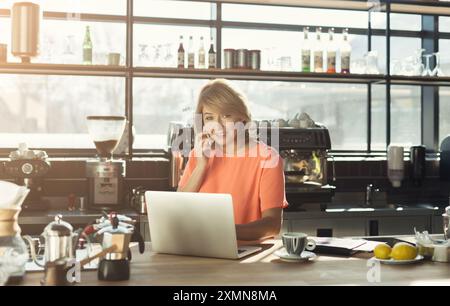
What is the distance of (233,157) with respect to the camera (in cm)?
280

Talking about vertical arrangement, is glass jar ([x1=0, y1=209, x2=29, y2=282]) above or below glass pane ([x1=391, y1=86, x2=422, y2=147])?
below

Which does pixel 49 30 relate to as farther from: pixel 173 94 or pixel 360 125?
pixel 360 125

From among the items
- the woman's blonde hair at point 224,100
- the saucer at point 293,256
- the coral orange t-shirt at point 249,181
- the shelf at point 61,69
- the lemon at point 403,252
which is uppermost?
the shelf at point 61,69

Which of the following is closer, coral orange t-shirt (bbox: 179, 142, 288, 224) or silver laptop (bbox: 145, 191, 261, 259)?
silver laptop (bbox: 145, 191, 261, 259)

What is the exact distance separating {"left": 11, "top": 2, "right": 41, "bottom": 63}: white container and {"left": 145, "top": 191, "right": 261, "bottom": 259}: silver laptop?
2132 mm

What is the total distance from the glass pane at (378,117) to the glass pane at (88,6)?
192 cm

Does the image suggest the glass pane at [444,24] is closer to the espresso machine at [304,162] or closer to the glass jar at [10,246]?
the espresso machine at [304,162]

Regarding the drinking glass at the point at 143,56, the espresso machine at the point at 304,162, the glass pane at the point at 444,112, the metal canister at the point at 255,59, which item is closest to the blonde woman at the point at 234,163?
the espresso machine at the point at 304,162

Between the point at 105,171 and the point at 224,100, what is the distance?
4.81 feet

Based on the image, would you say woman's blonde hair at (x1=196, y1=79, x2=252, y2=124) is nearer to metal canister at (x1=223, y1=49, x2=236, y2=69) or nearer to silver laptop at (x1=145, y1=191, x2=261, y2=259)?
silver laptop at (x1=145, y1=191, x2=261, y2=259)

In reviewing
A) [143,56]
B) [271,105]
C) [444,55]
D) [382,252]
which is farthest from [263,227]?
→ [444,55]

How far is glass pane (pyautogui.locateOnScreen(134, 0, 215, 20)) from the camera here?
180 inches

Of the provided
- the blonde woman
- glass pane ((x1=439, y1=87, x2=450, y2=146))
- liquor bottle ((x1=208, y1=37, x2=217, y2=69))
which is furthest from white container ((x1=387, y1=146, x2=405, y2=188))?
the blonde woman

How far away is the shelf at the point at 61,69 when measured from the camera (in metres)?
3.98
